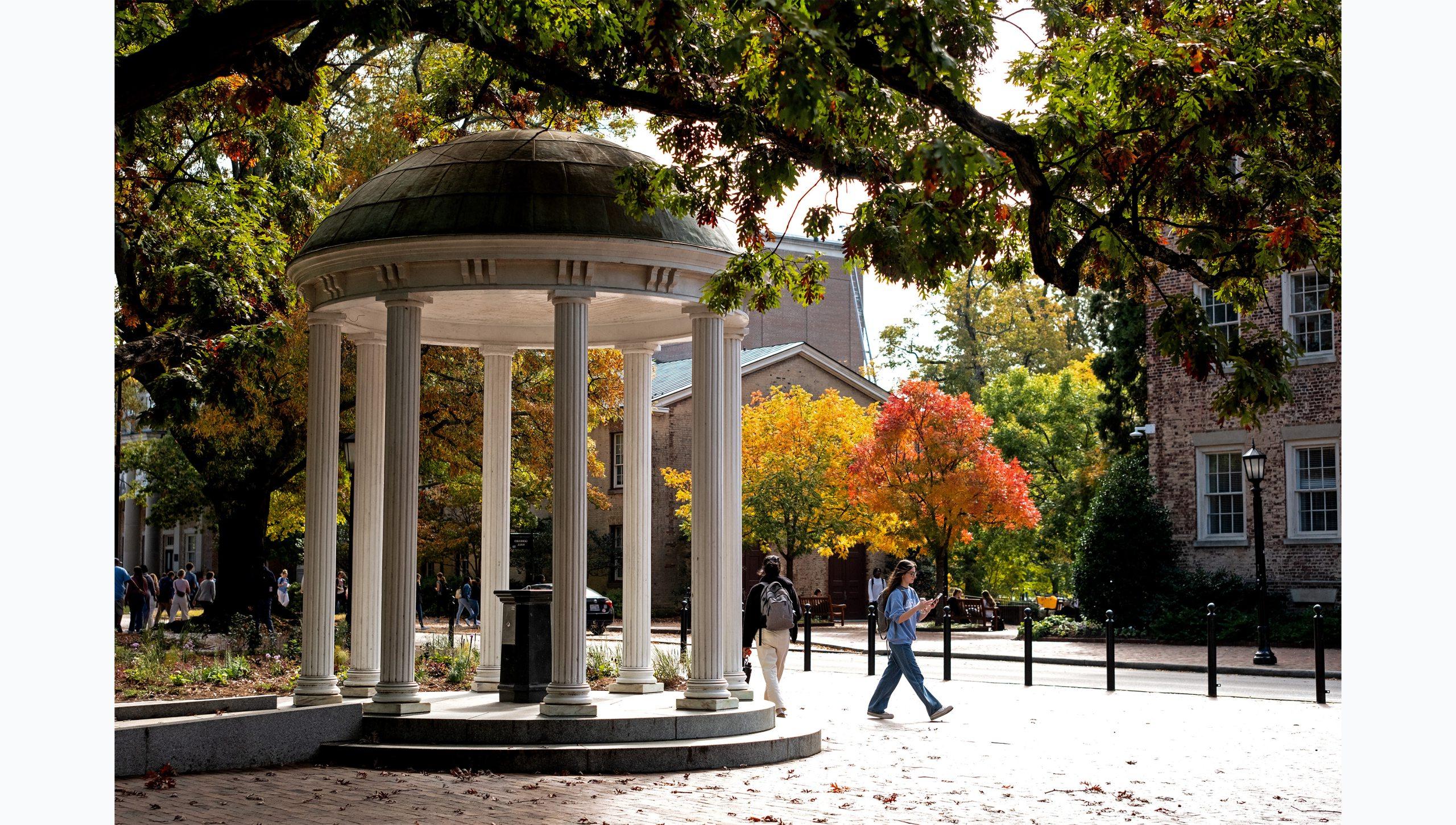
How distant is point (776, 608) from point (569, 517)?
3.24 metres

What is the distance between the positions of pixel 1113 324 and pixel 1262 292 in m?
28.4

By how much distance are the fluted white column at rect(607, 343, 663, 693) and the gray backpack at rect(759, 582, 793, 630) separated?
1.35 m

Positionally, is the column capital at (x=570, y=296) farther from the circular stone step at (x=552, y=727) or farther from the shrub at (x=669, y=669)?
the shrub at (x=669, y=669)

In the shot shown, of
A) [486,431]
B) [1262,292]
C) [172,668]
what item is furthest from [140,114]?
[1262,292]

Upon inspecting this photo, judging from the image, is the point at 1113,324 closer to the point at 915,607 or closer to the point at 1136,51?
the point at 915,607

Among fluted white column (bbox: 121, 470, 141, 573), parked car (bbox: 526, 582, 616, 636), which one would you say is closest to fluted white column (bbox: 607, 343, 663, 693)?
parked car (bbox: 526, 582, 616, 636)

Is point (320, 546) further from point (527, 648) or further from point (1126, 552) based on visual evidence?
point (1126, 552)

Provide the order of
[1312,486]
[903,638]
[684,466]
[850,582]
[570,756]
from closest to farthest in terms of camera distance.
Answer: [570,756], [903,638], [1312,486], [684,466], [850,582]

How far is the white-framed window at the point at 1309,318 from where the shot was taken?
104 feet

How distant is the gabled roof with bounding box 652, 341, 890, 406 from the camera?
50.0 meters

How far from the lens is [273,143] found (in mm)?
21953

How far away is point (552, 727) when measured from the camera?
12344mm

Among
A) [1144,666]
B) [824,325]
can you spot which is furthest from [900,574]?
[824,325]

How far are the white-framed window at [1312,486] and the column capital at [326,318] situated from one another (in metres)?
24.0
